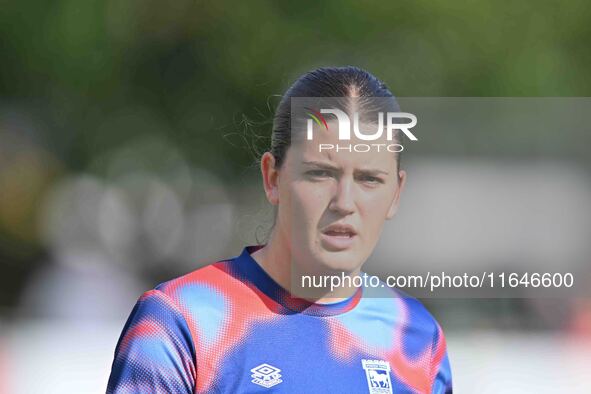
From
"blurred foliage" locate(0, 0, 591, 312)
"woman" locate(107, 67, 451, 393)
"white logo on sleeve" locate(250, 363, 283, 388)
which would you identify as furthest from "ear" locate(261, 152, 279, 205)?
"blurred foliage" locate(0, 0, 591, 312)

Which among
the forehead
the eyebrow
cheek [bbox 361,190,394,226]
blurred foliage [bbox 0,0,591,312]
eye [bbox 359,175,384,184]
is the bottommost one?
cheek [bbox 361,190,394,226]

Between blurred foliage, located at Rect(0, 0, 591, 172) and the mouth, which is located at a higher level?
blurred foliage, located at Rect(0, 0, 591, 172)

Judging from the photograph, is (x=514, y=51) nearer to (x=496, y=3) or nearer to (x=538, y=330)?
(x=496, y=3)

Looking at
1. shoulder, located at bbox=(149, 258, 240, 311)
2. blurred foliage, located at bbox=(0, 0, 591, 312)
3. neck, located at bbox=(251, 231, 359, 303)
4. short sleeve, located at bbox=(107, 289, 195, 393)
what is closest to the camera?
short sleeve, located at bbox=(107, 289, 195, 393)

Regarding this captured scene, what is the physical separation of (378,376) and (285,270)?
315 millimetres

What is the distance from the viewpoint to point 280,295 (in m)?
2.19

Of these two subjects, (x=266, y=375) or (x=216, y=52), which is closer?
(x=266, y=375)

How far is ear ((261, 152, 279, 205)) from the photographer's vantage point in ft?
7.23

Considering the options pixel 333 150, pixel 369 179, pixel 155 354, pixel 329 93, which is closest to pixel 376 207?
pixel 369 179

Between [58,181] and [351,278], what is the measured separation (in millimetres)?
5463

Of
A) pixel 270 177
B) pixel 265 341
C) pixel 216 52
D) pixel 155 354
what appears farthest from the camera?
pixel 216 52

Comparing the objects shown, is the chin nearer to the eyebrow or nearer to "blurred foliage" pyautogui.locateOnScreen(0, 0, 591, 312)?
the eyebrow

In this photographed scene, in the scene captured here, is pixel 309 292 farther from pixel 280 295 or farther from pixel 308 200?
pixel 308 200

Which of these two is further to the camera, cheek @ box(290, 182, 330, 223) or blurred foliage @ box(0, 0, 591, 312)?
blurred foliage @ box(0, 0, 591, 312)
